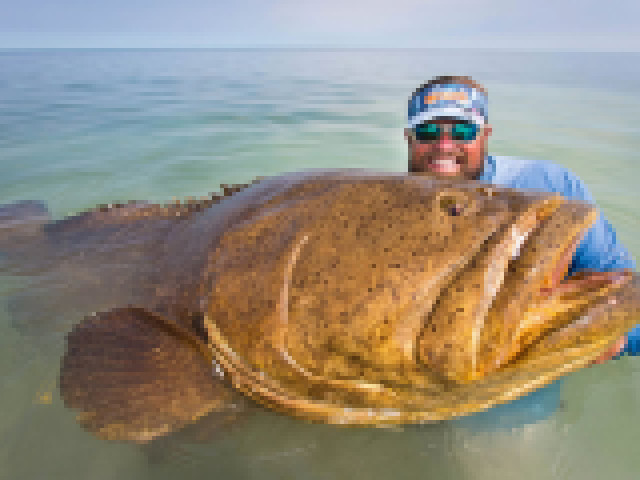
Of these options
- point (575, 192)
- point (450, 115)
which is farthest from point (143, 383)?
point (575, 192)

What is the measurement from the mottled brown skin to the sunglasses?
1.02 metres

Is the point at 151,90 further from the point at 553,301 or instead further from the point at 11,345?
the point at 553,301

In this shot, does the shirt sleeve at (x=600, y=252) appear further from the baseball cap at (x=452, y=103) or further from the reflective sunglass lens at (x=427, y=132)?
the reflective sunglass lens at (x=427, y=132)

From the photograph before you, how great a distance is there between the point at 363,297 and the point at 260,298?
0.46 m

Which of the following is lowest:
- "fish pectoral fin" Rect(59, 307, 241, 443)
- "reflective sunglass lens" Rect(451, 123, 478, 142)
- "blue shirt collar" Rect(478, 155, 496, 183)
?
"fish pectoral fin" Rect(59, 307, 241, 443)

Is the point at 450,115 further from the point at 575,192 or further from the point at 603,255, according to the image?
the point at 603,255

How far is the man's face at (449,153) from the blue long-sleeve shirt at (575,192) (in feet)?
0.47

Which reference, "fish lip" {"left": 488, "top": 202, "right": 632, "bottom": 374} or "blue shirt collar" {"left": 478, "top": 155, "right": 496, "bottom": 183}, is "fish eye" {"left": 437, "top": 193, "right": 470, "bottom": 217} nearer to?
"fish lip" {"left": 488, "top": 202, "right": 632, "bottom": 374}

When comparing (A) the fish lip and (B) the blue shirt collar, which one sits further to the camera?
(B) the blue shirt collar

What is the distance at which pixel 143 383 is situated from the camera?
2.02 metres

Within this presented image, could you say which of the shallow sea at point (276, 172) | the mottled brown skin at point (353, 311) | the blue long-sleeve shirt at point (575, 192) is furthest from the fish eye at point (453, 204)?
the shallow sea at point (276, 172)

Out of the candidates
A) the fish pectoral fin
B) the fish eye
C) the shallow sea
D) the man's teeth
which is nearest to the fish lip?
the fish eye

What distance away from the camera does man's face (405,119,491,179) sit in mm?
2887

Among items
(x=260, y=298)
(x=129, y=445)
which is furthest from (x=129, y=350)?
(x=260, y=298)
